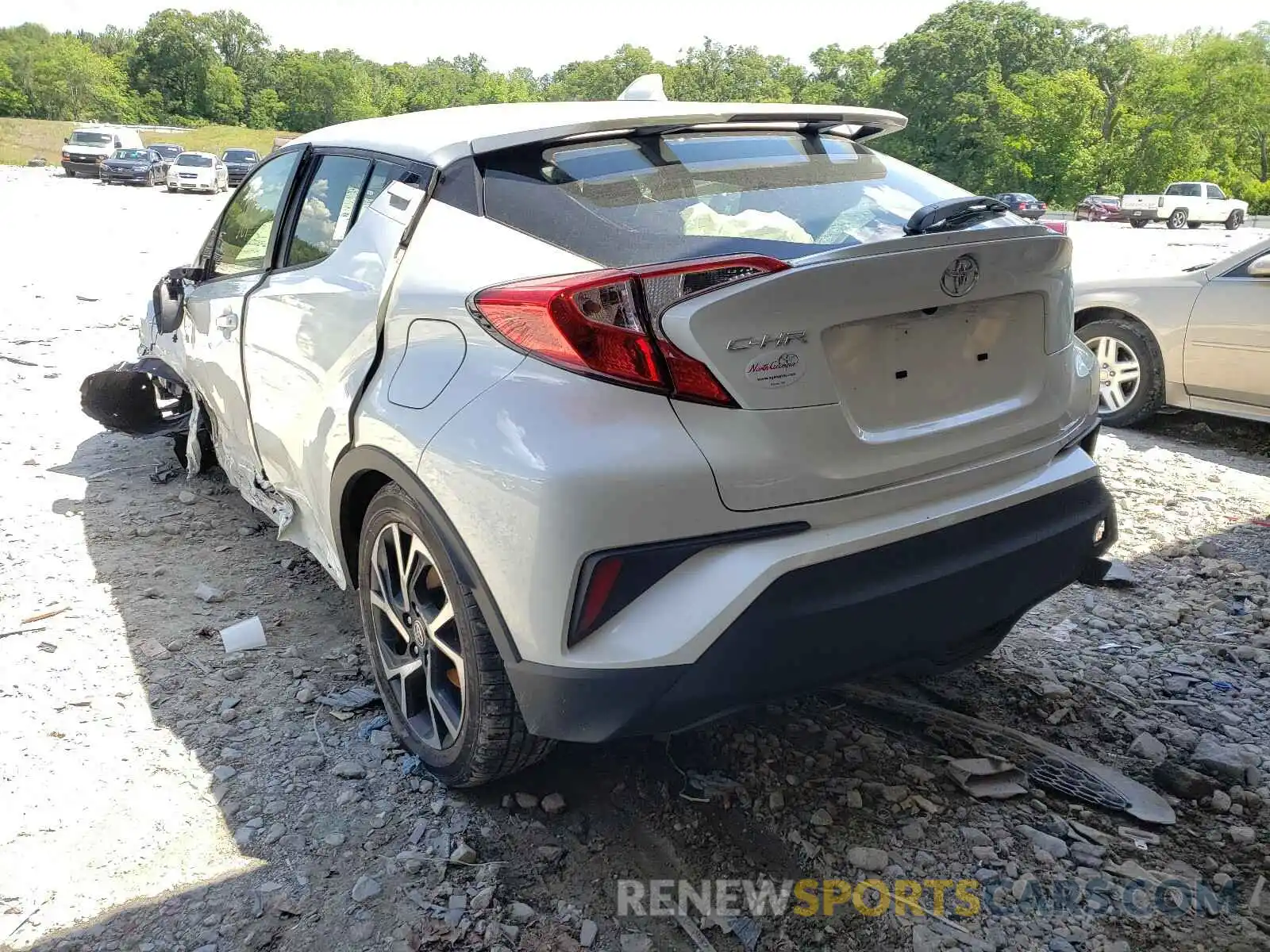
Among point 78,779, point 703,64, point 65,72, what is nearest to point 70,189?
point 78,779

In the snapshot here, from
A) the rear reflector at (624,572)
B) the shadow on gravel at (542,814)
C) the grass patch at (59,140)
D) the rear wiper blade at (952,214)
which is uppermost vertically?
the grass patch at (59,140)

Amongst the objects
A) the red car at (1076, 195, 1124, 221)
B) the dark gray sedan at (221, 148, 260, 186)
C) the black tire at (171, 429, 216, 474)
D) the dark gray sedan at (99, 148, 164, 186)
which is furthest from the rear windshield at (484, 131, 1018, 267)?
the red car at (1076, 195, 1124, 221)

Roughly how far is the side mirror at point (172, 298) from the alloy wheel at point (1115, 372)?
5449 millimetres

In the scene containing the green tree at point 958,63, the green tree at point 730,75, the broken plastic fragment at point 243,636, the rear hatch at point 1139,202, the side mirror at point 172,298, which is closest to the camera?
the broken plastic fragment at point 243,636

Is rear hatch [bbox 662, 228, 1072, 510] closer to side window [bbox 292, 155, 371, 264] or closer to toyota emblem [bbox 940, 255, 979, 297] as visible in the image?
toyota emblem [bbox 940, 255, 979, 297]

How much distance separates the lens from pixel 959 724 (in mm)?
2916

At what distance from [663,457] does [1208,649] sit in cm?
254

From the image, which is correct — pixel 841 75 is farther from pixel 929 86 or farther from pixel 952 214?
pixel 952 214

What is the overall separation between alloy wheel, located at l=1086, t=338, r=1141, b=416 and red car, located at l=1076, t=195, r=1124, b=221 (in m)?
41.0

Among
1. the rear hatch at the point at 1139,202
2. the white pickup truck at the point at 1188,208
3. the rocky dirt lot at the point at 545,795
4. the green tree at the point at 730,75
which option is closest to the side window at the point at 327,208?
the rocky dirt lot at the point at 545,795

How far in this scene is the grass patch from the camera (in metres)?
55.7

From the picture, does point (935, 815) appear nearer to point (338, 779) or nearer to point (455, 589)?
point (455, 589)

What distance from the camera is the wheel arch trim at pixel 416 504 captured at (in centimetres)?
218

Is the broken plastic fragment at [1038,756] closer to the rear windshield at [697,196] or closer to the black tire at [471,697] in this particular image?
the black tire at [471,697]
